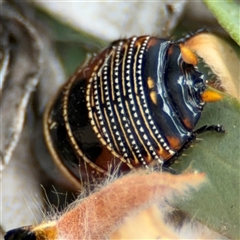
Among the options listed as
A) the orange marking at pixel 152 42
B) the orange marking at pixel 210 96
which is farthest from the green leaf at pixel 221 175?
the orange marking at pixel 152 42

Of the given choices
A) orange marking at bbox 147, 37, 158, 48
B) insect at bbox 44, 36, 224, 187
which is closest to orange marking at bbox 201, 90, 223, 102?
insect at bbox 44, 36, 224, 187

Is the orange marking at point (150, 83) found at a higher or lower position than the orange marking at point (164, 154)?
higher

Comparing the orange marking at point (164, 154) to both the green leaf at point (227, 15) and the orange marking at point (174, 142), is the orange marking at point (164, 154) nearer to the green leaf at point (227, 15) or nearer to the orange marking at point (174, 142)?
the orange marking at point (174, 142)

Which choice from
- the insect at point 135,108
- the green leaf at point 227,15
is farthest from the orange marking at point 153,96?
the green leaf at point 227,15

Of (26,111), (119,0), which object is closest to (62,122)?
(26,111)

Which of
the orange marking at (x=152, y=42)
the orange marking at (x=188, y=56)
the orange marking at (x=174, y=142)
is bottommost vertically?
the orange marking at (x=174, y=142)

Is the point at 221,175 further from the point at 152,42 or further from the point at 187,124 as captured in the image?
the point at 152,42

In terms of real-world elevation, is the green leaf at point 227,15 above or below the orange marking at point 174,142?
above

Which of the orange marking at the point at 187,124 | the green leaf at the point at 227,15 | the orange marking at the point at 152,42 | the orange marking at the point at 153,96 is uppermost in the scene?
the green leaf at the point at 227,15

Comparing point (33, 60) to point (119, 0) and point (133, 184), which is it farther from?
point (133, 184)
